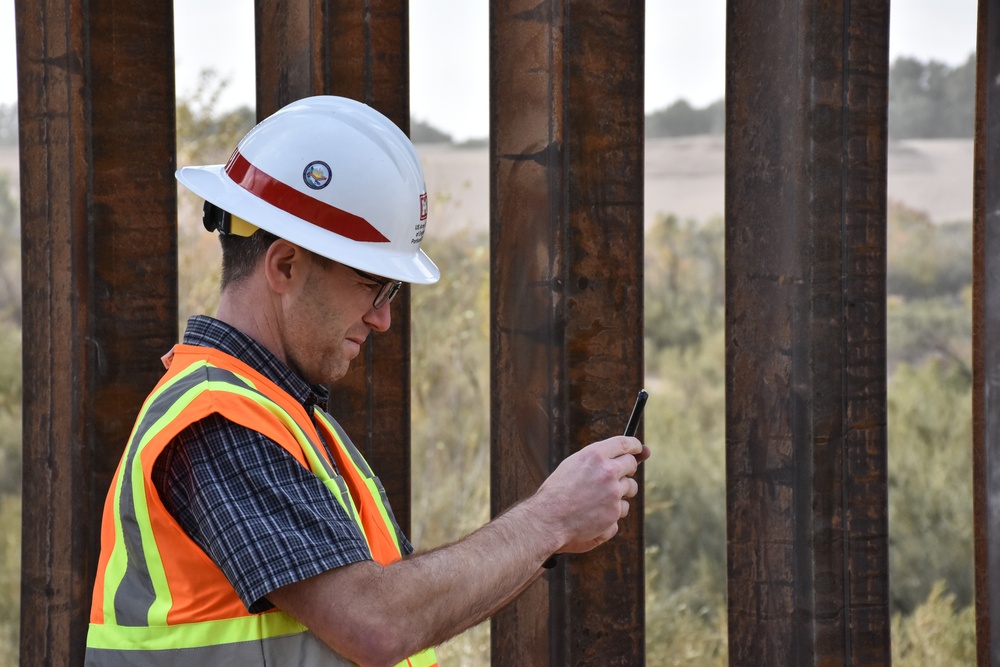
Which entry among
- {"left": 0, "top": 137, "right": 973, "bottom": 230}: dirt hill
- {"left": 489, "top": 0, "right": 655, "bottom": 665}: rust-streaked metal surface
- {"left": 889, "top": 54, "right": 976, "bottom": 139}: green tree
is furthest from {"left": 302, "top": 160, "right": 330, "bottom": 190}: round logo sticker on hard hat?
{"left": 889, "top": 54, "right": 976, "bottom": 139}: green tree

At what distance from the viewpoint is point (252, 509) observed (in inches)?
77.0

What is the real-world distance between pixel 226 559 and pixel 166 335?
6.73 feet

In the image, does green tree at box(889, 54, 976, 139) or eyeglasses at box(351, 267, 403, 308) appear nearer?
eyeglasses at box(351, 267, 403, 308)

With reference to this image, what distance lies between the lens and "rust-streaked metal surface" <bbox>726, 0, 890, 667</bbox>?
3.24 m

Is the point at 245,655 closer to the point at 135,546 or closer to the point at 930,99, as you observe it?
the point at 135,546

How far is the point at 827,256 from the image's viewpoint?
3264 mm

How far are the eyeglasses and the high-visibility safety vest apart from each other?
366mm

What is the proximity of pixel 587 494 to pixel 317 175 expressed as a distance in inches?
35.2

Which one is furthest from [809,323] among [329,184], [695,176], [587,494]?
[695,176]

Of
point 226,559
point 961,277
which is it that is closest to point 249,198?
point 226,559

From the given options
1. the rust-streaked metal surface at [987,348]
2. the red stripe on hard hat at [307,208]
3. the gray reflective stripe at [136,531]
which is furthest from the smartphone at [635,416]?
the rust-streaked metal surface at [987,348]

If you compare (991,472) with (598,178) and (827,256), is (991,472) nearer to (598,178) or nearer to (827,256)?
(827,256)

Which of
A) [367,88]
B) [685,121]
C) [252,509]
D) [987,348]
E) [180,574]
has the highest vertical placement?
[685,121]

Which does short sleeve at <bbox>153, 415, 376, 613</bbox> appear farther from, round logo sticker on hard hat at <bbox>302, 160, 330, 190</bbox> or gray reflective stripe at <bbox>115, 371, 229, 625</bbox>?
round logo sticker on hard hat at <bbox>302, 160, 330, 190</bbox>
